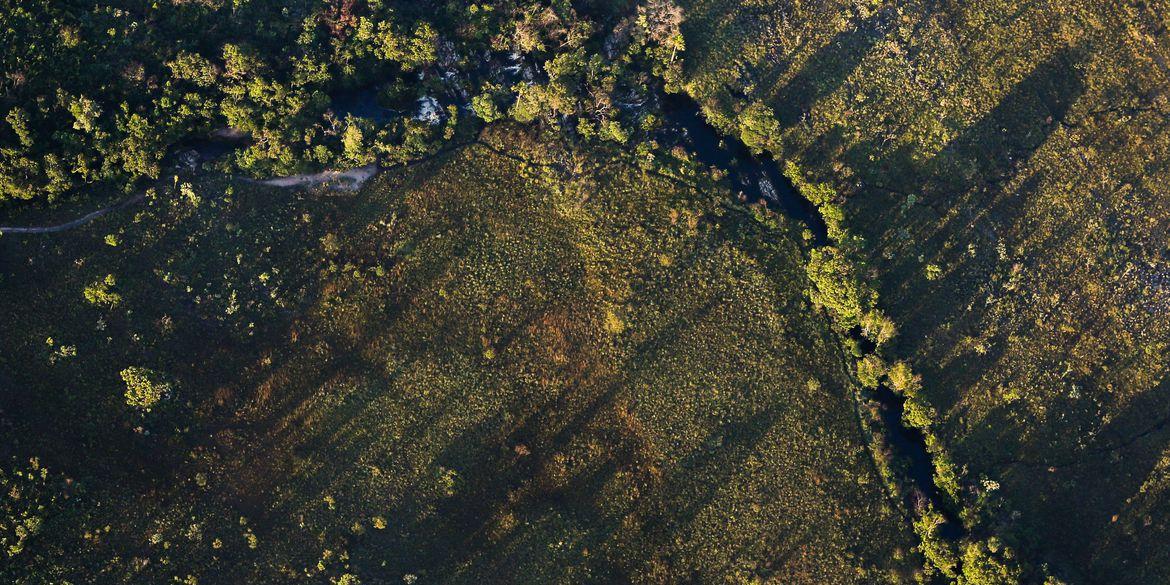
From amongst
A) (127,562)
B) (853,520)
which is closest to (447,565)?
(127,562)

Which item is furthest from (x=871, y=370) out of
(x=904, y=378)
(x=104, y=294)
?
(x=104, y=294)

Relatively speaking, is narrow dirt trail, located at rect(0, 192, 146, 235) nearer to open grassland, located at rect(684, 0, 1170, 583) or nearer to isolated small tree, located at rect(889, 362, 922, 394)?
open grassland, located at rect(684, 0, 1170, 583)

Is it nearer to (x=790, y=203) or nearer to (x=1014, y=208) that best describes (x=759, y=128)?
(x=790, y=203)

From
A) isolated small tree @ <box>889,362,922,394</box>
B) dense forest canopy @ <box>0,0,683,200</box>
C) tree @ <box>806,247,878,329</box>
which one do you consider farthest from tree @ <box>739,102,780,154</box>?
isolated small tree @ <box>889,362,922,394</box>

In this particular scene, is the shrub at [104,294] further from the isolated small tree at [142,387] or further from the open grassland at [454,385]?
the isolated small tree at [142,387]

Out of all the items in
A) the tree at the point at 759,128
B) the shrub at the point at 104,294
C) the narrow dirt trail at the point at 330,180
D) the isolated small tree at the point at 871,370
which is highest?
the tree at the point at 759,128

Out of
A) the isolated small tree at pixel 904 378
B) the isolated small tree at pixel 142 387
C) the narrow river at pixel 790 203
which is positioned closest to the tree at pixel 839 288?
the narrow river at pixel 790 203
